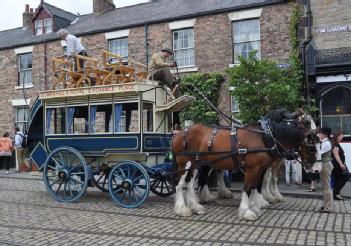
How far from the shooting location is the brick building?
16781 mm

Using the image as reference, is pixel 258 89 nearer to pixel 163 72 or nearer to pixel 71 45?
pixel 163 72

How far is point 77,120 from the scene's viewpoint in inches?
409

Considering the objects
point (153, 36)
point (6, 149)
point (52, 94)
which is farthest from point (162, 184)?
point (6, 149)

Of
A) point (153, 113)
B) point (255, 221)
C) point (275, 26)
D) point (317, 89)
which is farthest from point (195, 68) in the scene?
point (255, 221)

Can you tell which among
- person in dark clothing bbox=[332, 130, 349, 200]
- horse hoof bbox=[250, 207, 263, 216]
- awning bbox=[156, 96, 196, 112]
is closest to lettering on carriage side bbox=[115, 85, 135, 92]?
awning bbox=[156, 96, 196, 112]

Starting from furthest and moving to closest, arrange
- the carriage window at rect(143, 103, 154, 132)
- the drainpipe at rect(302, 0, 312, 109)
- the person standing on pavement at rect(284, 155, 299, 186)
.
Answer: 1. the drainpipe at rect(302, 0, 312, 109)
2. the person standing on pavement at rect(284, 155, 299, 186)
3. the carriage window at rect(143, 103, 154, 132)

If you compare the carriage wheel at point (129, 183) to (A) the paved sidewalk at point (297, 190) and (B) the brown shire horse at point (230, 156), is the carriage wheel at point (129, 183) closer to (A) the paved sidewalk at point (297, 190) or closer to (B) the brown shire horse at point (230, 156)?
(B) the brown shire horse at point (230, 156)

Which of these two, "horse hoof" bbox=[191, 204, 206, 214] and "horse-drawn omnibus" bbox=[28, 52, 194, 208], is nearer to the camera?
"horse hoof" bbox=[191, 204, 206, 214]

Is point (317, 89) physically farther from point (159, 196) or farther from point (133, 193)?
point (133, 193)

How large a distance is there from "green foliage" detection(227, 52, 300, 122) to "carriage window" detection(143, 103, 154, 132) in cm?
375

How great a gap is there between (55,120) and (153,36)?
9.39m

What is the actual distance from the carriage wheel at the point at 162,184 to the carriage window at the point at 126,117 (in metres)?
1.15

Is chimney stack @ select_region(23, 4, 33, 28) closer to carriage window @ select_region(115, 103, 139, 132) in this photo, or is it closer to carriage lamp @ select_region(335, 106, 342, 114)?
carriage window @ select_region(115, 103, 139, 132)

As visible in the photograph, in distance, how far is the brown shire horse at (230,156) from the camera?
7820 mm
